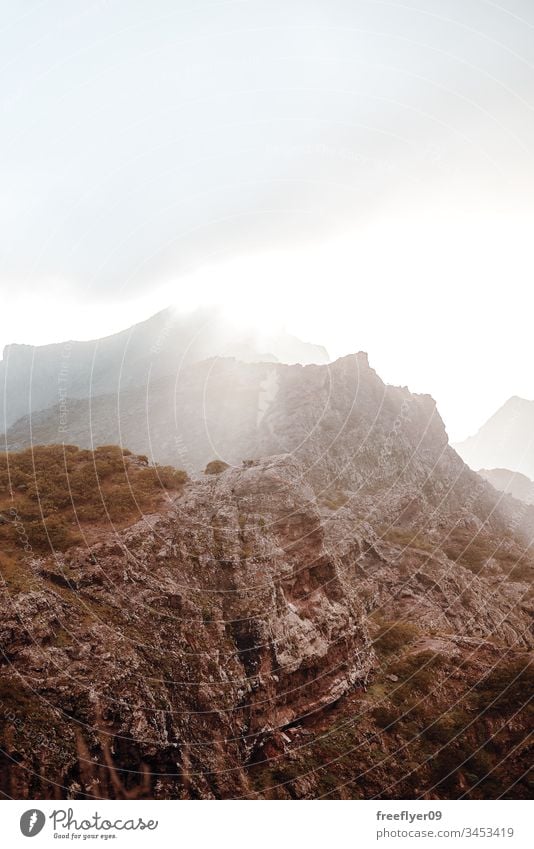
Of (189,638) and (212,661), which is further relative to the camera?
(189,638)

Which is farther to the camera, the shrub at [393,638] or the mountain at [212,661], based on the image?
the shrub at [393,638]

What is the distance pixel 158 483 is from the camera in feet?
94.1

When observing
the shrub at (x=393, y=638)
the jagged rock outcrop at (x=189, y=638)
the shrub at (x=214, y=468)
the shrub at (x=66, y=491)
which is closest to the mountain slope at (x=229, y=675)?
the jagged rock outcrop at (x=189, y=638)

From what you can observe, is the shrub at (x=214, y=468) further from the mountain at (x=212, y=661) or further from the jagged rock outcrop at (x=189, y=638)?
the jagged rock outcrop at (x=189, y=638)

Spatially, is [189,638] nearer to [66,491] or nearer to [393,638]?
[66,491]

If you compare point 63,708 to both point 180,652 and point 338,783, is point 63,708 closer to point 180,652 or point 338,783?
point 180,652

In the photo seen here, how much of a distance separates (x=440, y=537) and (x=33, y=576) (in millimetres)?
90827

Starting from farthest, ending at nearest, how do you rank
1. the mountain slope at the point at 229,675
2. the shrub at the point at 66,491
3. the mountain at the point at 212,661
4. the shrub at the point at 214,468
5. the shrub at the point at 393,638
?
1. the shrub at the point at 214,468
2. the shrub at the point at 393,638
3. the shrub at the point at 66,491
4. the mountain at the point at 212,661
5. the mountain slope at the point at 229,675

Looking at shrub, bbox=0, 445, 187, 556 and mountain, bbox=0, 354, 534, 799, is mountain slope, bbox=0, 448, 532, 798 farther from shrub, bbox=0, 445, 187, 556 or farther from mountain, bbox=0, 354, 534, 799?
shrub, bbox=0, 445, 187, 556

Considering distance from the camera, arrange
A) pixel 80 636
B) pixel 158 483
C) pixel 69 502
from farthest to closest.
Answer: pixel 158 483
pixel 69 502
pixel 80 636

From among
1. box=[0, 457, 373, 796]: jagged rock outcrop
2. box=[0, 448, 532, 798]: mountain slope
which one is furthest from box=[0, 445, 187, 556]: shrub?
box=[0, 457, 373, 796]: jagged rock outcrop

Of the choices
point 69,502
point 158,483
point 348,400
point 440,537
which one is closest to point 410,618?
point 158,483

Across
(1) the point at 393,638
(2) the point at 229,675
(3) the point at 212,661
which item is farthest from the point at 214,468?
(2) the point at 229,675
